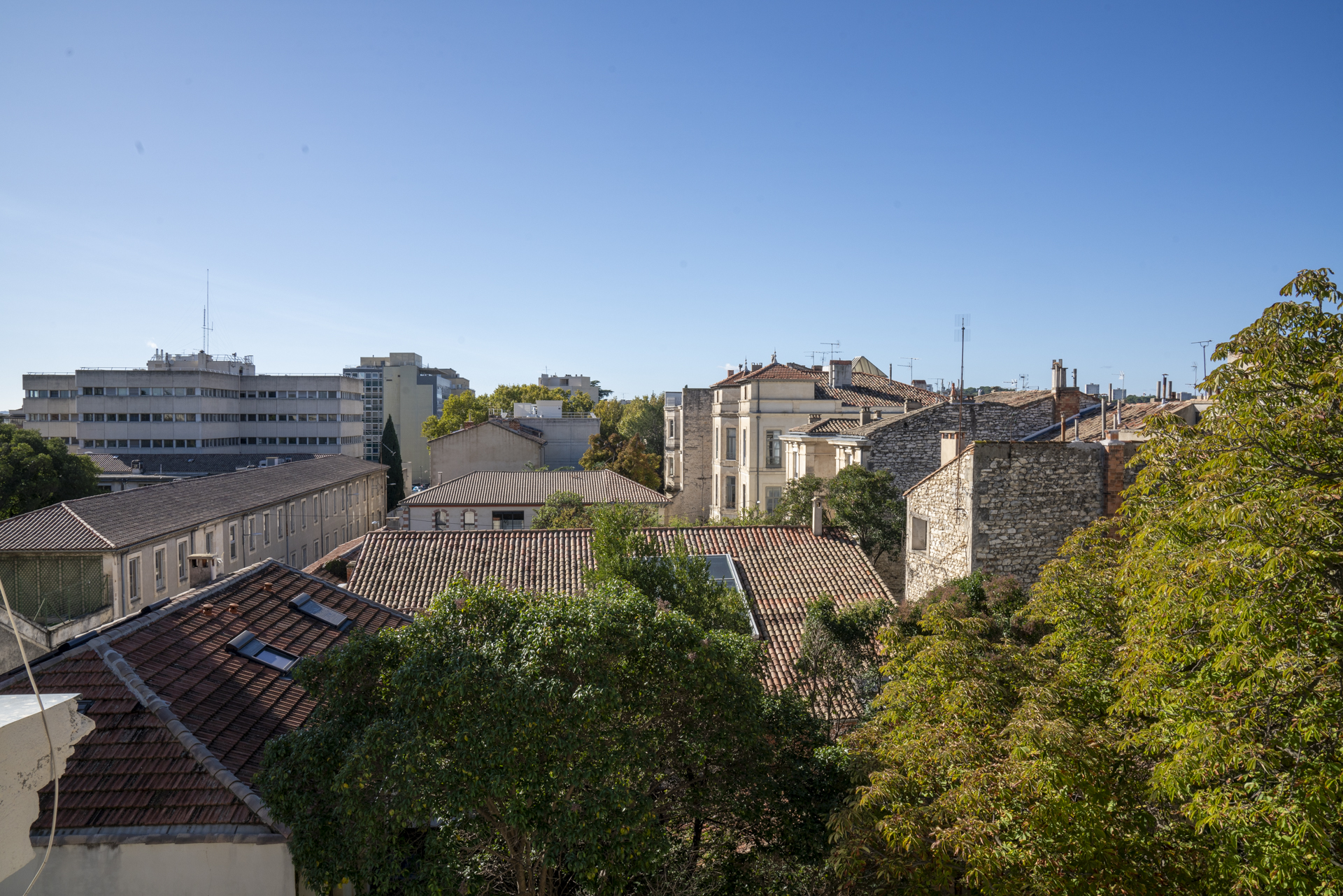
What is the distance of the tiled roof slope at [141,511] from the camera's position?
25.4 metres

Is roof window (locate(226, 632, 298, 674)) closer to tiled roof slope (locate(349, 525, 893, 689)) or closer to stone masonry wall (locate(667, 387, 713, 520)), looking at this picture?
tiled roof slope (locate(349, 525, 893, 689))

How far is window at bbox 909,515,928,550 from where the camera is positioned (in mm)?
19797

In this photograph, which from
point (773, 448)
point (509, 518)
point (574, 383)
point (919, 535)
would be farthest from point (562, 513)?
point (574, 383)

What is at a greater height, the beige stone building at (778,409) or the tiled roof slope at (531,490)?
the beige stone building at (778,409)

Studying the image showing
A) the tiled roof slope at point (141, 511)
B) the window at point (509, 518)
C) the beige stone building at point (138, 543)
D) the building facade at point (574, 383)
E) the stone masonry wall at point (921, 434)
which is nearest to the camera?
the beige stone building at point (138, 543)

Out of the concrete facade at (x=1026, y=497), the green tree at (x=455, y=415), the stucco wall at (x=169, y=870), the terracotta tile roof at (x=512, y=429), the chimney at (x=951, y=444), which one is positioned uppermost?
the green tree at (x=455, y=415)

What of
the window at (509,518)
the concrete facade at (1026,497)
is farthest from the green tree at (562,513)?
the concrete facade at (1026,497)

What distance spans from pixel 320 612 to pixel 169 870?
20.4 feet

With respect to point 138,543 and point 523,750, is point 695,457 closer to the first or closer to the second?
point 138,543

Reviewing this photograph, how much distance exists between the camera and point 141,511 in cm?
2912

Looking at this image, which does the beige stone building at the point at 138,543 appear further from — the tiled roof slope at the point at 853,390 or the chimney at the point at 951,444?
the tiled roof slope at the point at 853,390

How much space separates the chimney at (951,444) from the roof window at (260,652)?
13399 millimetres

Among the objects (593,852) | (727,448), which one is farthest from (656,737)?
(727,448)

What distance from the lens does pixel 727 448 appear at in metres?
40.6
